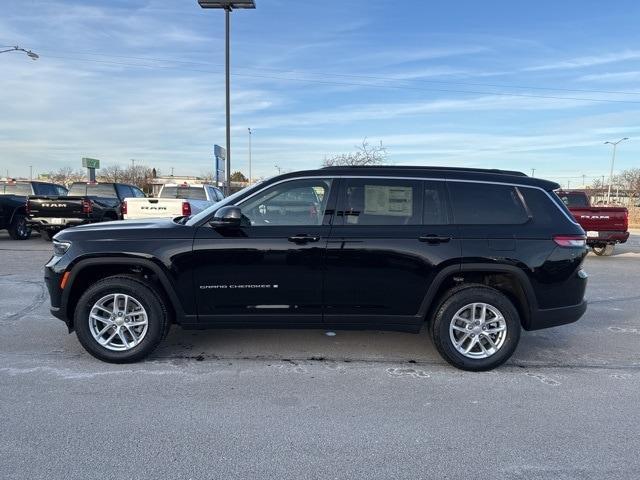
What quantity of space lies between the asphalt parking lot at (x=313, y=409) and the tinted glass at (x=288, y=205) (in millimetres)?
1350

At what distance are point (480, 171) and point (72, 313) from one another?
404cm

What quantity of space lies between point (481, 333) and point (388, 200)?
1.47m

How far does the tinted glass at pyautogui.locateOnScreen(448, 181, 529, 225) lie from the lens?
434 centimetres

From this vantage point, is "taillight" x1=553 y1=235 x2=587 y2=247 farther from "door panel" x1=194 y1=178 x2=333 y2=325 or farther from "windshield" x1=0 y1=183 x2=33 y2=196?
"windshield" x1=0 y1=183 x2=33 y2=196


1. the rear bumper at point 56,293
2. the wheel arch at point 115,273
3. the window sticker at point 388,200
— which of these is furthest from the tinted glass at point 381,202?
the rear bumper at point 56,293

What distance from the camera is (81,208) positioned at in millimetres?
13297

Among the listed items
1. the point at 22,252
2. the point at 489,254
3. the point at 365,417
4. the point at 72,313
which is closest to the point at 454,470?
the point at 365,417

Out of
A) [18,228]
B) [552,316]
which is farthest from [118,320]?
[18,228]

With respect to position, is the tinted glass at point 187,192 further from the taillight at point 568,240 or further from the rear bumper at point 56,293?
the taillight at point 568,240

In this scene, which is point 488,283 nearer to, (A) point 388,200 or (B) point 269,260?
(A) point 388,200

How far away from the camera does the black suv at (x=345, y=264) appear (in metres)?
4.22

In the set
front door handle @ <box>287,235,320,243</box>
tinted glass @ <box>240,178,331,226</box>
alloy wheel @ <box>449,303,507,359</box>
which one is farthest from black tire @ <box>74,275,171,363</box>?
alloy wheel @ <box>449,303,507,359</box>

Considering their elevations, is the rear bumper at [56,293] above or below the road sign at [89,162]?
below

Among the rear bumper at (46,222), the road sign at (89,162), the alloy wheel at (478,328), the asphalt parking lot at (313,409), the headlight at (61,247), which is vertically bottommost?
the asphalt parking lot at (313,409)
